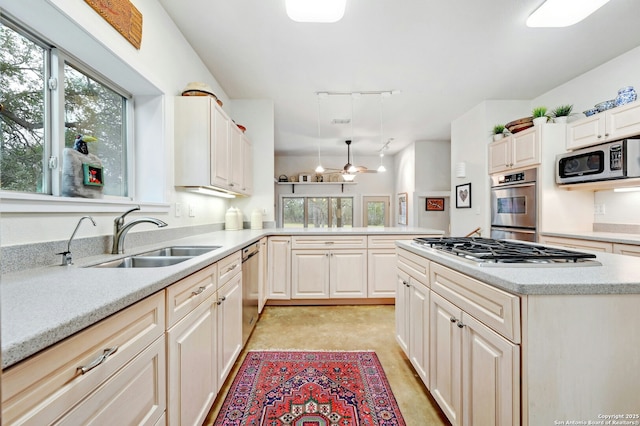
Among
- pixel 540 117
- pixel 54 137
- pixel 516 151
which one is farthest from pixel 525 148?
pixel 54 137

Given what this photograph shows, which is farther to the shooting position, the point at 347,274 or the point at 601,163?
the point at 347,274

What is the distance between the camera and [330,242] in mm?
3223

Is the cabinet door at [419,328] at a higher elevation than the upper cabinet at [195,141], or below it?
below

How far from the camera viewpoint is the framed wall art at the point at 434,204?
6.12 m

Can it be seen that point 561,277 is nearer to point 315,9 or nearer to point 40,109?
point 315,9

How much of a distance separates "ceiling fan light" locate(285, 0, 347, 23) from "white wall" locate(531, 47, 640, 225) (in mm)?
2931

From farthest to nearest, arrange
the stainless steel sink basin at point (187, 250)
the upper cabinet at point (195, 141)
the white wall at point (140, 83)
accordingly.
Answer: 1. the upper cabinet at point (195, 141)
2. the stainless steel sink basin at point (187, 250)
3. the white wall at point (140, 83)

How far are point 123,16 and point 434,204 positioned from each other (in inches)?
232

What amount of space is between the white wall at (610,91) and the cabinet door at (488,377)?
9.51 ft

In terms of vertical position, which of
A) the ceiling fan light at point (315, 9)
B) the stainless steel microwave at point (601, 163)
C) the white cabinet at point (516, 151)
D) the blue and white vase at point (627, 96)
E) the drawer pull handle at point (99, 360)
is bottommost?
the drawer pull handle at point (99, 360)

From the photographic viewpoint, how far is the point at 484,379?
3.60 feet

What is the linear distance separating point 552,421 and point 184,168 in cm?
255

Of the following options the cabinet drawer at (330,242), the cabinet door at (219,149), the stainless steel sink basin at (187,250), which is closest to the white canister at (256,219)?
the cabinet drawer at (330,242)

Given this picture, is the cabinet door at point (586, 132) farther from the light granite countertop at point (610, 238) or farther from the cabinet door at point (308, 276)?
the cabinet door at point (308, 276)
